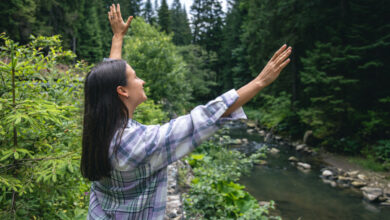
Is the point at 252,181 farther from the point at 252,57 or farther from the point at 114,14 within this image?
the point at 252,57

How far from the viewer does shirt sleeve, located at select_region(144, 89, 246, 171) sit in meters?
0.96

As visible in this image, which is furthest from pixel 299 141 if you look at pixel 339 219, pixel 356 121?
pixel 339 219

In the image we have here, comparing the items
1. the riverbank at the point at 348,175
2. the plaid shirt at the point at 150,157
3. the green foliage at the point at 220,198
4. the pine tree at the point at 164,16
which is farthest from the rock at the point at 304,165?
the pine tree at the point at 164,16

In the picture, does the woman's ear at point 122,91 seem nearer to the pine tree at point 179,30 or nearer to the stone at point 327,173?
the stone at point 327,173

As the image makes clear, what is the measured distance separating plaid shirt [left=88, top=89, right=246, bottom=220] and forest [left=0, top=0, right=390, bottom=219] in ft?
1.96

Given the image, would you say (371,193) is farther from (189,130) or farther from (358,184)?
(189,130)

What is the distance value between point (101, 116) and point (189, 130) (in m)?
0.41

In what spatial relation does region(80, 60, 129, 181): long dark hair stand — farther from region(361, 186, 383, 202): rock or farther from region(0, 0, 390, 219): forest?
region(361, 186, 383, 202): rock

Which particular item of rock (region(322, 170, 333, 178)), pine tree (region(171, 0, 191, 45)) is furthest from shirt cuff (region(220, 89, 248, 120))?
pine tree (region(171, 0, 191, 45))

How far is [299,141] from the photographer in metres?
13.8

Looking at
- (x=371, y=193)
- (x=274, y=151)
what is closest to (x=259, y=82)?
(x=371, y=193)

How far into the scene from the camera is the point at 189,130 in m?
0.98

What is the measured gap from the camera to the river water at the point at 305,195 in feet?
21.0

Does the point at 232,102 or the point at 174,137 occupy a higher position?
the point at 232,102
